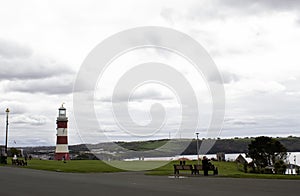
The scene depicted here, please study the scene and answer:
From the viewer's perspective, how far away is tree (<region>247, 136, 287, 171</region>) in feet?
210

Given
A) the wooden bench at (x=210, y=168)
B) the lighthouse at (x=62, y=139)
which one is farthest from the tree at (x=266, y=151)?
the wooden bench at (x=210, y=168)

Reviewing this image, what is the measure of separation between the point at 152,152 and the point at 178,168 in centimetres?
7482

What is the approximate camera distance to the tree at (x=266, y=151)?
63875 mm

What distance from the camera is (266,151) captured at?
64.8m

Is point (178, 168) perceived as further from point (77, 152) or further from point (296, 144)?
point (296, 144)

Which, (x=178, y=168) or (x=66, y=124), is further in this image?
(x=66, y=124)

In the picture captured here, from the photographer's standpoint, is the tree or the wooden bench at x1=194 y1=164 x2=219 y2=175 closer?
the wooden bench at x1=194 y1=164 x2=219 y2=175

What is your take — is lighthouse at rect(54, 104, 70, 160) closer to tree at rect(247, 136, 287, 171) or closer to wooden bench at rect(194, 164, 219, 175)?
tree at rect(247, 136, 287, 171)

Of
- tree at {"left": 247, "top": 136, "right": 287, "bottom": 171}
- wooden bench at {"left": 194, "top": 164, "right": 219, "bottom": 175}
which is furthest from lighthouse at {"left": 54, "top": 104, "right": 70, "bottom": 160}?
wooden bench at {"left": 194, "top": 164, "right": 219, "bottom": 175}

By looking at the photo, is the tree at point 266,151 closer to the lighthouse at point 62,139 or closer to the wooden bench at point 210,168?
the lighthouse at point 62,139

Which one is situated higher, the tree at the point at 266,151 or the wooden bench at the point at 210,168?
the tree at the point at 266,151

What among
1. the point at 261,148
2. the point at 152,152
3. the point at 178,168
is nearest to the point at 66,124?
the point at 261,148

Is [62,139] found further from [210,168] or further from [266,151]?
[210,168]

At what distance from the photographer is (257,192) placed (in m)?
17.4
